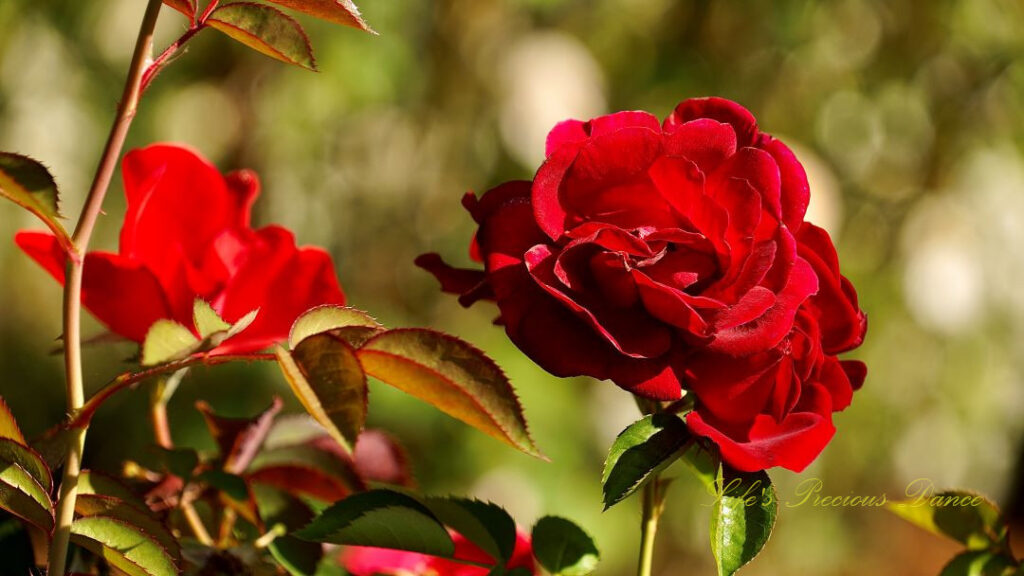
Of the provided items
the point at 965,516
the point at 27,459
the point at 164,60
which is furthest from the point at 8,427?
the point at 965,516

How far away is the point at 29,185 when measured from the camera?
0.28 metres

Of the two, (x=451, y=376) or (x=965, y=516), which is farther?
(x=965, y=516)

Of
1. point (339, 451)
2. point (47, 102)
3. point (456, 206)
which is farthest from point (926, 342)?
point (339, 451)

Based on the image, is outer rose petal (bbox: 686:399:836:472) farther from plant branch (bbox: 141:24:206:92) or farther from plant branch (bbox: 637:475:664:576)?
plant branch (bbox: 141:24:206:92)

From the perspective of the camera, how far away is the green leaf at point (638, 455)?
306 mm

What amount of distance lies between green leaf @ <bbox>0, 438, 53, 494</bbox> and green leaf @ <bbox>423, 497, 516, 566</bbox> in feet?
0.41

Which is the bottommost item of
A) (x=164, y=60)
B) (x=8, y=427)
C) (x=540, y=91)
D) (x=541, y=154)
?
(x=541, y=154)

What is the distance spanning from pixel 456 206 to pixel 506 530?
1917 millimetres

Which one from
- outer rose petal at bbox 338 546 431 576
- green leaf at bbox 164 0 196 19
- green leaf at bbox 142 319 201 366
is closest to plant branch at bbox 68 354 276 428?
green leaf at bbox 142 319 201 366

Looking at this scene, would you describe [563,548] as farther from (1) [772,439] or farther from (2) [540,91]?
(2) [540,91]

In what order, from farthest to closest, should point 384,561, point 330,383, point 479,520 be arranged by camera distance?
point 384,561 < point 479,520 < point 330,383

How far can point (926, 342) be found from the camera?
2.47 m

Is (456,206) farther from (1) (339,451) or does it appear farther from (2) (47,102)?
(1) (339,451)

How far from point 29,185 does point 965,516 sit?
1.13 ft
